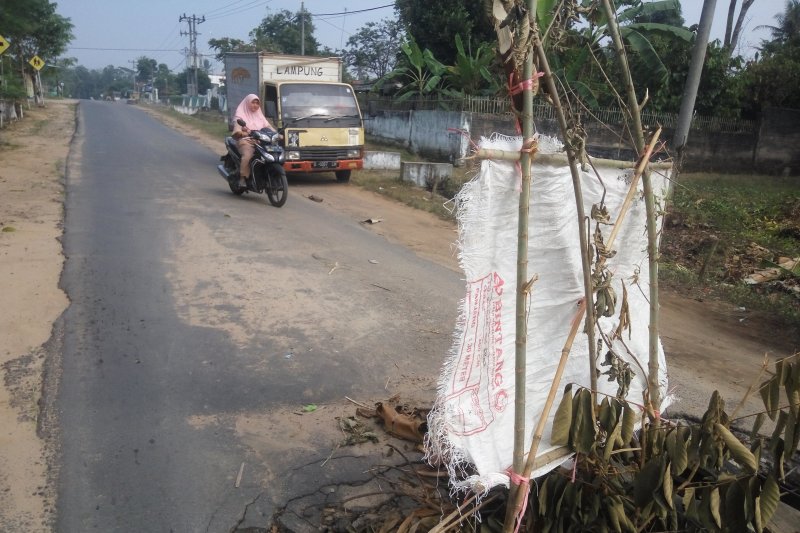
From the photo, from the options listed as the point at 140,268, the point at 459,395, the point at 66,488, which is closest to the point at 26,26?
the point at 140,268

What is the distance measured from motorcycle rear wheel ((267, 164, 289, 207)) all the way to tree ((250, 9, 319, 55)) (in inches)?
1326

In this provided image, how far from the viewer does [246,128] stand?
1016 centimetres

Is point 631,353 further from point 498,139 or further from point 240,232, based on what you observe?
point 240,232

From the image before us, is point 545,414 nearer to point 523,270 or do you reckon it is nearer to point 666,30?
point 523,270

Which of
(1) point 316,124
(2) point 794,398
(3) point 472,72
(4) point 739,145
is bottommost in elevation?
(2) point 794,398

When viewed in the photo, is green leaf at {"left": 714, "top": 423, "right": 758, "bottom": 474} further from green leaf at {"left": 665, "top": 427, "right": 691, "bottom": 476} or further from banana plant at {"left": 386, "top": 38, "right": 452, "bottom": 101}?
banana plant at {"left": 386, "top": 38, "right": 452, "bottom": 101}

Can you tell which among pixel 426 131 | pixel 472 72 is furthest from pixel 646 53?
pixel 426 131

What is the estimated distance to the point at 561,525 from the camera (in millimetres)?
2252

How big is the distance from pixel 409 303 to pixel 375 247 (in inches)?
89.6

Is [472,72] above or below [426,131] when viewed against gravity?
above

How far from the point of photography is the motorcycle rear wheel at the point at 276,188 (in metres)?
9.95

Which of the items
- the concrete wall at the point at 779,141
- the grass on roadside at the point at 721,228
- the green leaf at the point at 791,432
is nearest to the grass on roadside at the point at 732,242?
the grass on roadside at the point at 721,228

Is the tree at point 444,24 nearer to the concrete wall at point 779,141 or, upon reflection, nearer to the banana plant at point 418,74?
the banana plant at point 418,74

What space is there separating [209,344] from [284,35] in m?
43.3
